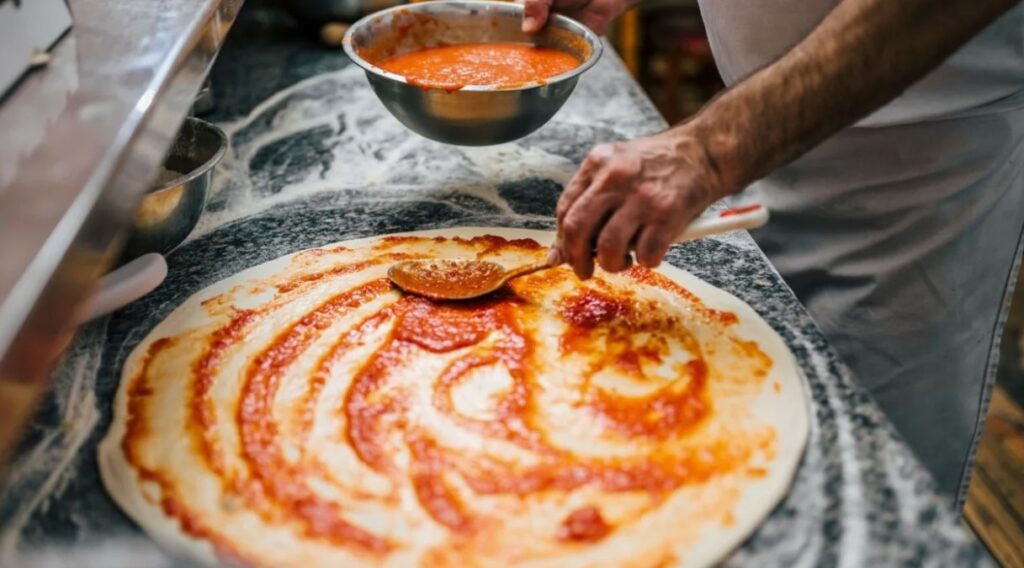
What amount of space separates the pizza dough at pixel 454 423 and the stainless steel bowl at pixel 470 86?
1.09 ft

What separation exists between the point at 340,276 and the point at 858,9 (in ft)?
2.97

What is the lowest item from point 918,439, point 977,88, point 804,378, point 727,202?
point 918,439

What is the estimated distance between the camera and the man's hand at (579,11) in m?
1.87

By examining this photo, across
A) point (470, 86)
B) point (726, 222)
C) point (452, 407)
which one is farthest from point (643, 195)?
point (470, 86)

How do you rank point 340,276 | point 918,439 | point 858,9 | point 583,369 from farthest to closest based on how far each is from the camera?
1. point 918,439
2. point 340,276
3. point 583,369
4. point 858,9

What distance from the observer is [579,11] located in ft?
6.54

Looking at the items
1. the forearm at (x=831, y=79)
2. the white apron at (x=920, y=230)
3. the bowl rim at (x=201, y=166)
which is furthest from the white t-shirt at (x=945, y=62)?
the bowl rim at (x=201, y=166)

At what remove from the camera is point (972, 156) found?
1.58 metres

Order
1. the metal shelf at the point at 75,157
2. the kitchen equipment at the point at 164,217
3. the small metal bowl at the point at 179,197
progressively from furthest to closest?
the small metal bowl at the point at 179,197 → the kitchen equipment at the point at 164,217 → the metal shelf at the point at 75,157

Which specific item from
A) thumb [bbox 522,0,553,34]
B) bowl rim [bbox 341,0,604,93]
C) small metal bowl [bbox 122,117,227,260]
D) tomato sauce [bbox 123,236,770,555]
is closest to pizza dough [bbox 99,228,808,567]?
tomato sauce [bbox 123,236,770,555]

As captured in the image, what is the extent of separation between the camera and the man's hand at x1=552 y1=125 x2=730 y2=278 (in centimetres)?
125

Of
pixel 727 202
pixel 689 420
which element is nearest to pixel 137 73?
pixel 689 420

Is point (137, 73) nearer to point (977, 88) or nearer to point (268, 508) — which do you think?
point (268, 508)

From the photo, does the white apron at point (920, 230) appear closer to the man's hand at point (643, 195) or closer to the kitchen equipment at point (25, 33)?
the man's hand at point (643, 195)
